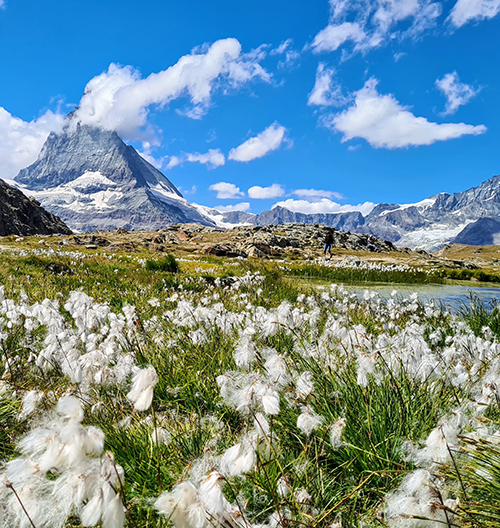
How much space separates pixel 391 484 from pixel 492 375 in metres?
1.21

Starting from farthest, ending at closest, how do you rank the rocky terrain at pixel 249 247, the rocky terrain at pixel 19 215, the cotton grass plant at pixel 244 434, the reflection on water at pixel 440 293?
the rocky terrain at pixel 19 215 < the rocky terrain at pixel 249 247 < the reflection on water at pixel 440 293 < the cotton grass plant at pixel 244 434

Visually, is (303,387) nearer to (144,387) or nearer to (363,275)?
(144,387)

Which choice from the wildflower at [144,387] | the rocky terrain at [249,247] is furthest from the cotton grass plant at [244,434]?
the rocky terrain at [249,247]

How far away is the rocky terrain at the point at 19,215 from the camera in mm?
115688

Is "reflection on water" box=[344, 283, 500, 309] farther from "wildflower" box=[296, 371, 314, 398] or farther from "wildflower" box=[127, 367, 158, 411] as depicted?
"wildflower" box=[127, 367, 158, 411]

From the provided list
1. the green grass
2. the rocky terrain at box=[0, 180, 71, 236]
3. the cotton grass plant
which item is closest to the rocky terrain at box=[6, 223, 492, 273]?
the green grass

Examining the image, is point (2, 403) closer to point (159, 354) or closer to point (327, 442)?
point (159, 354)

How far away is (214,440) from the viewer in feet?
8.63

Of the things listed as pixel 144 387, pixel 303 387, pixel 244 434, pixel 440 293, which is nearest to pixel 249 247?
pixel 440 293

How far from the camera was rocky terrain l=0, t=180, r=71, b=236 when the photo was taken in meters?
116

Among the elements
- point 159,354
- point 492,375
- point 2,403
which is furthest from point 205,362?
point 492,375

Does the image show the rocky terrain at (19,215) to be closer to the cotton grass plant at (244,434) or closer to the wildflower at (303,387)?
the cotton grass plant at (244,434)

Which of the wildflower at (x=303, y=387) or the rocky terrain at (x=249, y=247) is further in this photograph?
the rocky terrain at (x=249, y=247)

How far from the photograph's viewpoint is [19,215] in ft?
406
